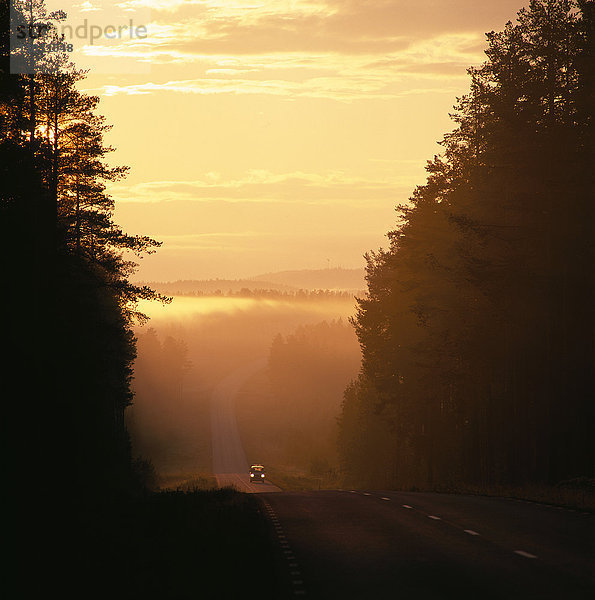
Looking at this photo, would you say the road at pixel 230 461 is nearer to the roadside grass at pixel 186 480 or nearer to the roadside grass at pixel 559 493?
the roadside grass at pixel 186 480

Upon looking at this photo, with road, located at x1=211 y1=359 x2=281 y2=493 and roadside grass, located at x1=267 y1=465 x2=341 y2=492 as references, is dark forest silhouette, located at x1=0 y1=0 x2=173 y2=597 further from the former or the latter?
roadside grass, located at x1=267 y1=465 x2=341 y2=492

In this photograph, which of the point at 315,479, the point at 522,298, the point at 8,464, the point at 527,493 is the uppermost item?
the point at 522,298

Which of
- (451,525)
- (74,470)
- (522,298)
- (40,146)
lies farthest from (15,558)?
(522,298)

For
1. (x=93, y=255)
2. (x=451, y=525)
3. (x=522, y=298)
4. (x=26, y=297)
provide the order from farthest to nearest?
(x=93, y=255) < (x=522, y=298) < (x=26, y=297) < (x=451, y=525)

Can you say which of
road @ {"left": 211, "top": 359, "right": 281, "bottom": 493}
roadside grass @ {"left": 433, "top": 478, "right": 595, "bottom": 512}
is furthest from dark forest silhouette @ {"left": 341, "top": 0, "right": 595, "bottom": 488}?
road @ {"left": 211, "top": 359, "right": 281, "bottom": 493}

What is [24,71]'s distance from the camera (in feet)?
109

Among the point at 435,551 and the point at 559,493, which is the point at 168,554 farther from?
the point at 559,493

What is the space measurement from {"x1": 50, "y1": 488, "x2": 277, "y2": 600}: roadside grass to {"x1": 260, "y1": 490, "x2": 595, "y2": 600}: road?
2.34 ft

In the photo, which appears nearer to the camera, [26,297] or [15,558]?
[15,558]

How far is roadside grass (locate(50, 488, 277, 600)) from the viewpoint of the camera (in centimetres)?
1546

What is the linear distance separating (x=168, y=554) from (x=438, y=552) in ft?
18.5

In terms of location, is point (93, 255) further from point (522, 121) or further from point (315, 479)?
point (315, 479)

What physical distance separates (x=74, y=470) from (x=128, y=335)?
3038cm

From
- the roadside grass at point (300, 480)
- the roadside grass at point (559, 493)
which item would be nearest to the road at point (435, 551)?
the roadside grass at point (559, 493)
